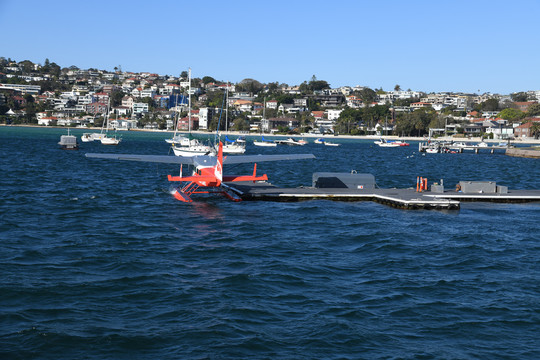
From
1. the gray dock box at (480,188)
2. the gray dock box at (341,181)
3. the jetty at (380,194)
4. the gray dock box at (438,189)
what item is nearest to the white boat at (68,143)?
the jetty at (380,194)

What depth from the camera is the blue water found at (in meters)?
14.8

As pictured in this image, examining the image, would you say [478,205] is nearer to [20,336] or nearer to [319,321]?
[319,321]

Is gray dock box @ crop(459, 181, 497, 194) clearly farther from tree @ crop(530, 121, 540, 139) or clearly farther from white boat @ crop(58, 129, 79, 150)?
tree @ crop(530, 121, 540, 139)

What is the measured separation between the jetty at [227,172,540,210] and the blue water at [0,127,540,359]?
1154mm

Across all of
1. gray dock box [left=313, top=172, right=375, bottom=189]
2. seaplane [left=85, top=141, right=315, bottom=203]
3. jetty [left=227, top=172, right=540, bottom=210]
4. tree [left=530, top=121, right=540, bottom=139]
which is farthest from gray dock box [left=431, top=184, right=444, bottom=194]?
tree [left=530, top=121, right=540, bottom=139]

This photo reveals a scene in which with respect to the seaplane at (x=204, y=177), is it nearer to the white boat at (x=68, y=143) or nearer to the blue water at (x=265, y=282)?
the blue water at (x=265, y=282)

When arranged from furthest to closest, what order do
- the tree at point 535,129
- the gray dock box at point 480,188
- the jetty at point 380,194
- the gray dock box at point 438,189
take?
the tree at point 535,129 → the gray dock box at point 480,188 → the gray dock box at point 438,189 → the jetty at point 380,194

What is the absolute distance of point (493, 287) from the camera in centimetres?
2009

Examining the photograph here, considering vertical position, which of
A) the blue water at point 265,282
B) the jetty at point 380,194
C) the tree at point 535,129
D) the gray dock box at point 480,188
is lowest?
the blue water at point 265,282

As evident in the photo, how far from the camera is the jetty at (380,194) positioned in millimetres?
36344

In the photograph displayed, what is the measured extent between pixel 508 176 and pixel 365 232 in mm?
44565

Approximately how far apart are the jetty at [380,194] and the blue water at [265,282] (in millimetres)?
1154

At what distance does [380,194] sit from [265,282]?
20.5 meters

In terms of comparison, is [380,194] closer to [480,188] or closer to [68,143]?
[480,188]
